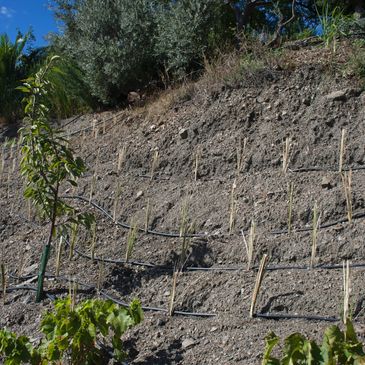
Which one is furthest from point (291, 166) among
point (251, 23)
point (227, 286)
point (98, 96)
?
point (251, 23)

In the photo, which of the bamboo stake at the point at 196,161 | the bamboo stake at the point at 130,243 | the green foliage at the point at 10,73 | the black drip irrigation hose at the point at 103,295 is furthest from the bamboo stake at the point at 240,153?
the green foliage at the point at 10,73

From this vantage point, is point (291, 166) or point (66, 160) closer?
point (66, 160)

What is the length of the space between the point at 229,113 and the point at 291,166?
1199 millimetres

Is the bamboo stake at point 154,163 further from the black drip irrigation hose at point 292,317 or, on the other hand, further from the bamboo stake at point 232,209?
the black drip irrigation hose at point 292,317

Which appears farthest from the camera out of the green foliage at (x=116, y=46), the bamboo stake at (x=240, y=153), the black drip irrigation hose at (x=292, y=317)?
the green foliage at (x=116, y=46)

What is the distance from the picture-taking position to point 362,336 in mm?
3711

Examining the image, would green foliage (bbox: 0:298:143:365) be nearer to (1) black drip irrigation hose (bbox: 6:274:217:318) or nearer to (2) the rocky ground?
(2) the rocky ground

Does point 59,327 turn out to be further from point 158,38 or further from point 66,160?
point 158,38

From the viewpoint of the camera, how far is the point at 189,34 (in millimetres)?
8141

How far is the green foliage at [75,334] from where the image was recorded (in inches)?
143

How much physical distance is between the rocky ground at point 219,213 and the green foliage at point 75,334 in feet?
1.29

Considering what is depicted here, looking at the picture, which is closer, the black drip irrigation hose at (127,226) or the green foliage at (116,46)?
the black drip irrigation hose at (127,226)

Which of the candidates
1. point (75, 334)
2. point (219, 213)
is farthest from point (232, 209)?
point (75, 334)

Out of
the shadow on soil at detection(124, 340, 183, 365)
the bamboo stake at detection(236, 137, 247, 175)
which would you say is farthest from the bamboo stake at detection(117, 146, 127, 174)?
the shadow on soil at detection(124, 340, 183, 365)
